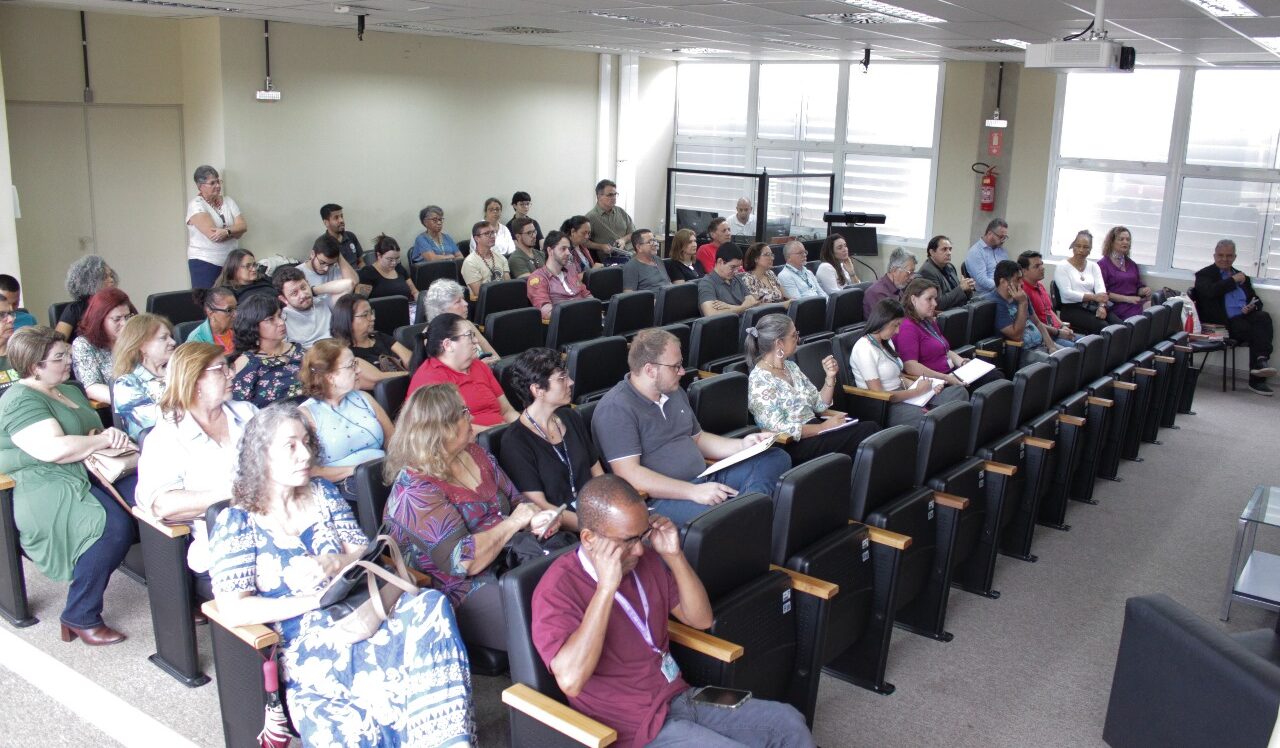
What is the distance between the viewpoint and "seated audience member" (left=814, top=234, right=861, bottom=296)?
30.0ft

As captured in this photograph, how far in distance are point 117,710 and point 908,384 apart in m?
4.34

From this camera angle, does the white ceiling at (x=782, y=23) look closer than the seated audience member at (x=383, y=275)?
Yes

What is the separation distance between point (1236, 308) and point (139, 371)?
9.51 m

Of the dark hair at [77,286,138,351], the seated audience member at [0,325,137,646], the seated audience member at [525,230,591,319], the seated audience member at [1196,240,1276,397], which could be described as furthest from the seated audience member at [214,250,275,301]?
the seated audience member at [1196,240,1276,397]

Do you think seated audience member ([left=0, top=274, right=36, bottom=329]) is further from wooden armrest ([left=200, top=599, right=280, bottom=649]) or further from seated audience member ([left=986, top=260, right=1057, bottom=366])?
seated audience member ([left=986, top=260, right=1057, bottom=366])

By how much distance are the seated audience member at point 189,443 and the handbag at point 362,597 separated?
0.87 meters

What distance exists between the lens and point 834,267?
940cm

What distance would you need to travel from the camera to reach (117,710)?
11.8ft

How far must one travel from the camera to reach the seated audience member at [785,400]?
4.96m

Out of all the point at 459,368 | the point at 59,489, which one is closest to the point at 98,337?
the point at 59,489

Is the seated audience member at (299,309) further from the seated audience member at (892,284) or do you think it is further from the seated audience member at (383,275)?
→ the seated audience member at (892,284)

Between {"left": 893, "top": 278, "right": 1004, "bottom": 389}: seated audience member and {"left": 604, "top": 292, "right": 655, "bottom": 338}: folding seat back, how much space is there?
5.76 ft

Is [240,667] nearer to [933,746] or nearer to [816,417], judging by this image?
[933,746]

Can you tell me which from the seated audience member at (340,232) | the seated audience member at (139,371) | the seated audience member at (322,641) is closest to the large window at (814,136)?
the seated audience member at (340,232)
